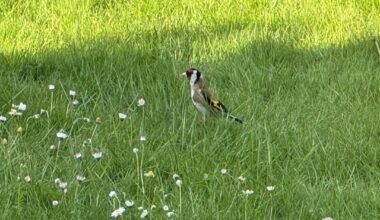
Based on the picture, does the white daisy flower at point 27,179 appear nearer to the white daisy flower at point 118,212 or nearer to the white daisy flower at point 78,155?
the white daisy flower at point 78,155

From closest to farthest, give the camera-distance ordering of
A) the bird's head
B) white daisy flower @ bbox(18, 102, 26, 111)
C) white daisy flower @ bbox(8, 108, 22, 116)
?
white daisy flower @ bbox(8, 108, 22, 116), white daisy flower @ bbox(18, 102, 26, 111), the bird's head

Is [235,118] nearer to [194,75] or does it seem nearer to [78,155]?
[194,75]

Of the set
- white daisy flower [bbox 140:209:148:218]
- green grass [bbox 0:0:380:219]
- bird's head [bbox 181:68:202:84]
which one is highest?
bird's head [bbox 181:68:202:84]

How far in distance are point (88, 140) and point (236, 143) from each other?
0.78m

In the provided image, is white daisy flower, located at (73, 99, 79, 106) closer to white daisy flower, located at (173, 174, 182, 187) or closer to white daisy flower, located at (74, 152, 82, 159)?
white daisy flower, located at (74, 152, 82, 159)

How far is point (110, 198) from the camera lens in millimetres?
3787

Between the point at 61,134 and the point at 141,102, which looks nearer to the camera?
the point at 61,134

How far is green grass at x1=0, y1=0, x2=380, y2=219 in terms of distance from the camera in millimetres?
3855

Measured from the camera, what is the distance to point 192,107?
16.3 feet

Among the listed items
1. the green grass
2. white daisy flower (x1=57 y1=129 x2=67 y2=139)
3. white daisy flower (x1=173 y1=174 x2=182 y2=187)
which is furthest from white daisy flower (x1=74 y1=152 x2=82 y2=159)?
white daisy flower (x1=173 y1=174 x2=182 y2=187)

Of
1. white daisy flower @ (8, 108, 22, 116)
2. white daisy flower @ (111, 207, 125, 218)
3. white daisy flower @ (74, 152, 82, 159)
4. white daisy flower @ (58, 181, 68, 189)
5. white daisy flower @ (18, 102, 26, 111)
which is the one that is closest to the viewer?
white daisy flower @ (111, 207, 125, 218)

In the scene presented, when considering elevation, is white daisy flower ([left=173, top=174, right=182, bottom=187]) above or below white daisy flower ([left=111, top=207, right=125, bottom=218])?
below

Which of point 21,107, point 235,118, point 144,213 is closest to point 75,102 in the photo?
point 21,107

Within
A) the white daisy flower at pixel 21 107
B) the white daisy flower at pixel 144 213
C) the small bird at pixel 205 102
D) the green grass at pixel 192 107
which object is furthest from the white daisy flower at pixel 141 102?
the white daisy flower at pixel 144 213
